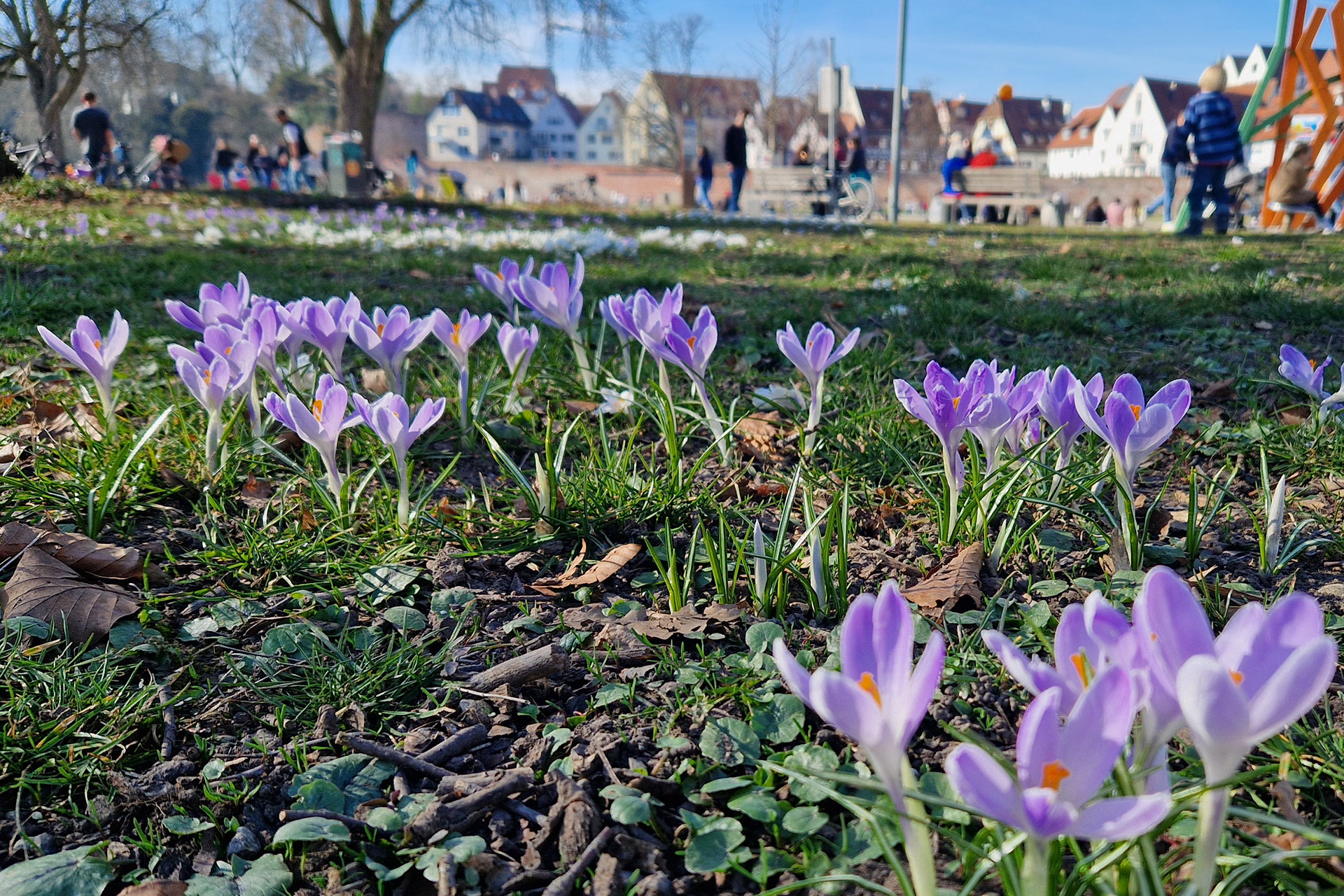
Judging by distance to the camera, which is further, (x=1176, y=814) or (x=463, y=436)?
(x=463, y=436)

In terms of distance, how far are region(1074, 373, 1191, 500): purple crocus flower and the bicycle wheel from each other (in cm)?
1781

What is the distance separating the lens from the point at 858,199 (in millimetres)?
21766

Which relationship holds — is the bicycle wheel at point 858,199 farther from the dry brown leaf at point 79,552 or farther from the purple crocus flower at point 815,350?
the dry brown leaf at point 79,552

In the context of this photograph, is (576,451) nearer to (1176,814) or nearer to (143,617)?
(143,617)

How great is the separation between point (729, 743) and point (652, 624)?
35 centimetres

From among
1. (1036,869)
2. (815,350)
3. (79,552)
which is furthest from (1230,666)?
(79,552)

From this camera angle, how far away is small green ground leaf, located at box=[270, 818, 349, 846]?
1156 mm

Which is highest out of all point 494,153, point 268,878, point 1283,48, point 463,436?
point 494,153

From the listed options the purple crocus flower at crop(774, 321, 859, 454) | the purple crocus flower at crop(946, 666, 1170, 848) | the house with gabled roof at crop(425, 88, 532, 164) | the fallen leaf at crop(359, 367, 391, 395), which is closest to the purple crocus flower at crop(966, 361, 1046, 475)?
the purple crocus flower at crop(774, 321, 859, 454)

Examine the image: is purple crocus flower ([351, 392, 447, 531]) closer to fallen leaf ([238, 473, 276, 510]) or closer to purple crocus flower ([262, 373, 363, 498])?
purple crocus flower ([262, 373, 363, 498])

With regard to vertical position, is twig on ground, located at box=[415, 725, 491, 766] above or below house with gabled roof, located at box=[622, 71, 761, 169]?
below

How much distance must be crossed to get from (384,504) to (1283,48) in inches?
587

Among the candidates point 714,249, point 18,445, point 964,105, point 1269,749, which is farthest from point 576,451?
point 964,105

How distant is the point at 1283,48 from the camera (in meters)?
12.2
